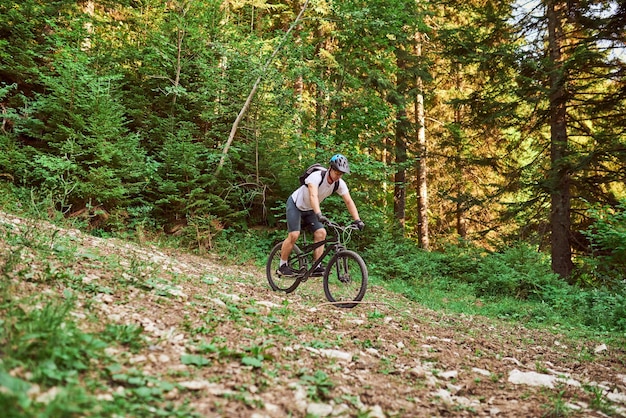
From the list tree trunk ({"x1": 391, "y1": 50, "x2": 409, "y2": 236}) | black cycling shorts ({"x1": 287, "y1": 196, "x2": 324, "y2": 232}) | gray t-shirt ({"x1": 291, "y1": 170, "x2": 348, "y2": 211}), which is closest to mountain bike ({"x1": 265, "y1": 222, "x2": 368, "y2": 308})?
black cycling shorts ({"x1": 287, "y1": 196, "x2": 324, "y2": 232})

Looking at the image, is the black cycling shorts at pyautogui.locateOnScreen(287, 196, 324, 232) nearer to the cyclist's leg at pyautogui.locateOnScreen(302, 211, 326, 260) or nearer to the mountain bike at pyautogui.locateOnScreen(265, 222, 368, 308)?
the cyclist's leg at pyautogui.locateOnScreen(302, 211, 326, 260)

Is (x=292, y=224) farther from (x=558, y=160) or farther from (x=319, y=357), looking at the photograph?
(x=558, y=160)

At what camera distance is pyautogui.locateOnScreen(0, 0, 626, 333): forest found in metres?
10.0

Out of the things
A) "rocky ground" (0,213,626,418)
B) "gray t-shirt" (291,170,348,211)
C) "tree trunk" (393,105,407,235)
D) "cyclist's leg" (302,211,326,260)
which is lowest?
"rocky ground" (0,213,626,418)

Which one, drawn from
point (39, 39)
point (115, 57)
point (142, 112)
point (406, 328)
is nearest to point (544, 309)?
point (406, 328)

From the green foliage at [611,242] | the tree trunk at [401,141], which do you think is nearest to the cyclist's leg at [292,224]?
the green foliage at [611,242]

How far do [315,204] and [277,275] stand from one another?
1.87 metres

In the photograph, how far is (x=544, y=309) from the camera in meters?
8.40

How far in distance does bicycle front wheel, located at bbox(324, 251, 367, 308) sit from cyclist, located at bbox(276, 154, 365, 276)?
46 centimetres

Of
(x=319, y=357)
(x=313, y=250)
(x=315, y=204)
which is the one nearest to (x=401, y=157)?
(x=313, y=250)

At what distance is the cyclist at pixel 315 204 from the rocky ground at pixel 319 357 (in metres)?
1.24

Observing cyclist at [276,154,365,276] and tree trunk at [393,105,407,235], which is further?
tree trunk at [393,105,407,235]

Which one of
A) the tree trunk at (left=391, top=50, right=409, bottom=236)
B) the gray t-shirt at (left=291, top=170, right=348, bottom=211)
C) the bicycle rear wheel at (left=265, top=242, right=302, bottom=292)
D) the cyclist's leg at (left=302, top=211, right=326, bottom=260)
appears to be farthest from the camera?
the tree trunk at (left=391, top=50, right=409, bottom=236)

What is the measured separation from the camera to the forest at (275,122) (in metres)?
10.0
